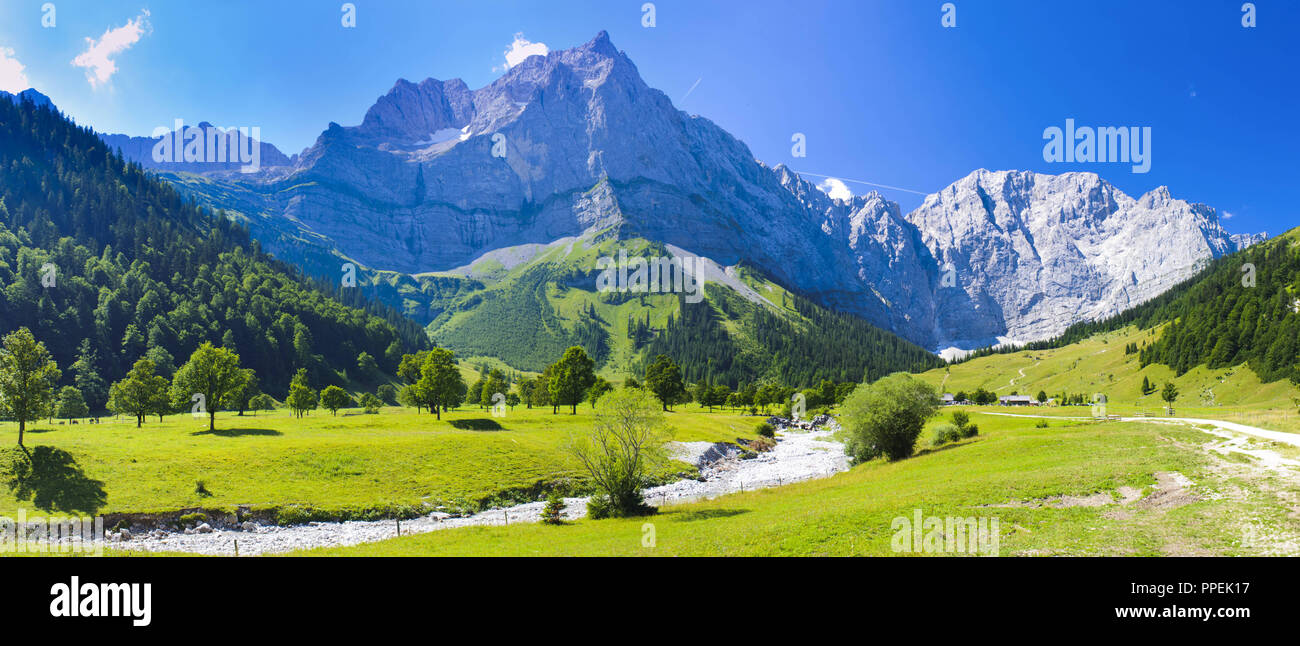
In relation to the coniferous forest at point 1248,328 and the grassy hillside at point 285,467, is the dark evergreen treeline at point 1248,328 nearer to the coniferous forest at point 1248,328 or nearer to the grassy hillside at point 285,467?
the coniferous forest at point 1248,328

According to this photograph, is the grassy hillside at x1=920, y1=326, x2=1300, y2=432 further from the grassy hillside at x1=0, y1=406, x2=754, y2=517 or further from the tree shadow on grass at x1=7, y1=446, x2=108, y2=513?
the tree shadow on grass at x1=7, y1=446, x2=108, y2=513

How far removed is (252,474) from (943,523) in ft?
218

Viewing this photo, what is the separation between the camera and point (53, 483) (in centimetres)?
4600

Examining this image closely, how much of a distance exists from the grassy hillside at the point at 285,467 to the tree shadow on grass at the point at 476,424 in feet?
6.36

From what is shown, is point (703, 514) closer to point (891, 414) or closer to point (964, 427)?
point (891, 414)

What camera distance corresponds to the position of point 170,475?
52.4 metres

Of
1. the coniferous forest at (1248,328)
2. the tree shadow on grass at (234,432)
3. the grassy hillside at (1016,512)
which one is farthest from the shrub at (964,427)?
the tree shadow on grass at (234,432)

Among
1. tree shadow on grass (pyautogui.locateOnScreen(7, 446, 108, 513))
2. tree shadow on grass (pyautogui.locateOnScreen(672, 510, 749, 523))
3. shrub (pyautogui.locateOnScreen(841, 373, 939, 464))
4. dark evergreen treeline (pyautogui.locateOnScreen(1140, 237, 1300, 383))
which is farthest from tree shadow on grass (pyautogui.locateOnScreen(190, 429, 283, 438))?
dark evergreen treeline (pyautogui.locateOnScreen(1140, 237, 1300, 383))

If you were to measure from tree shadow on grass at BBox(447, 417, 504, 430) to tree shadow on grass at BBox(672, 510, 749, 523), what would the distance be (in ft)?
169

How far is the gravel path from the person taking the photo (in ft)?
139

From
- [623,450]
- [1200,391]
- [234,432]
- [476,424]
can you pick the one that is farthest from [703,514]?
[1200,391]

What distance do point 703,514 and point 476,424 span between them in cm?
5834
